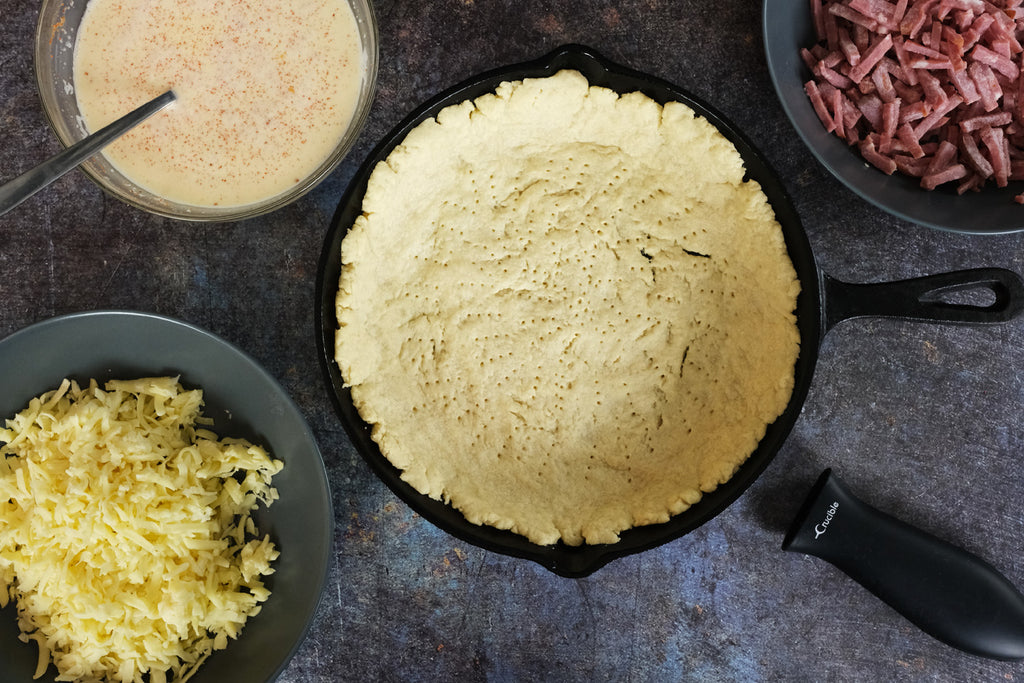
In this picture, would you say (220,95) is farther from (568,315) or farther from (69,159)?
(568,315)

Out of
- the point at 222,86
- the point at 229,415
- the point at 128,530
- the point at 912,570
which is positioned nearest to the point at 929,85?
the point at 912,570

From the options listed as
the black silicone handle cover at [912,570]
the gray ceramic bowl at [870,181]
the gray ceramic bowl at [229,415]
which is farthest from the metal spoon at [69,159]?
the black silicone handle cover at [912,570]

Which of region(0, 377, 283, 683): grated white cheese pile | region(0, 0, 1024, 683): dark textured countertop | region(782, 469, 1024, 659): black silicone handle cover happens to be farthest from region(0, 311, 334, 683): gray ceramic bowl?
region(782, 469, 1024, 659): black silicone handle cover

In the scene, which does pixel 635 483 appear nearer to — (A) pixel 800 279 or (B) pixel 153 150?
(A) pixel 800 279

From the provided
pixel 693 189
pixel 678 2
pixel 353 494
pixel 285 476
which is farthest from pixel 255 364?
pixel 678 2

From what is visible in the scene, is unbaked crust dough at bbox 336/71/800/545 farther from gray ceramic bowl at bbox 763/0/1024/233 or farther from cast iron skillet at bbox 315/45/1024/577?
gray ceramic bowl at bbox 763/0/1024/233
